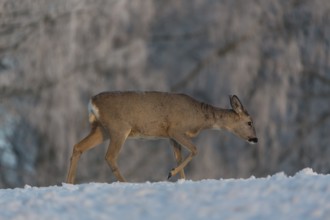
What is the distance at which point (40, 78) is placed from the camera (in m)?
18.8

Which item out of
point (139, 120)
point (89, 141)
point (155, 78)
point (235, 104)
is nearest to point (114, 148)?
point (89, 141)

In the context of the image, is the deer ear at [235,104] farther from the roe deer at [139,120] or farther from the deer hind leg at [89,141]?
the deer hind leg at [89,141]

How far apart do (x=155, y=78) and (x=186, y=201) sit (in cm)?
1272

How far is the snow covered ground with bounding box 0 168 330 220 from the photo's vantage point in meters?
5.94

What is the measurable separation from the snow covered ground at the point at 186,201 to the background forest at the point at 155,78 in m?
11.7

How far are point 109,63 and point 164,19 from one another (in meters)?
1.37

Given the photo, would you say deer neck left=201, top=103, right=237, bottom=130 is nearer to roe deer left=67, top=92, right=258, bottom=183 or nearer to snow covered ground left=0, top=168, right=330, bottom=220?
roe deer left=67, top=92, right=258, bottom=183

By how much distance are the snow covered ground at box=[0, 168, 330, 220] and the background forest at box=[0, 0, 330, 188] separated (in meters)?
11.7

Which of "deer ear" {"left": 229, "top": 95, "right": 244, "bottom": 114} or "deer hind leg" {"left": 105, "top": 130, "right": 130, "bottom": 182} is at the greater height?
"deer hind leg" {"left": 105, "top": 130, "right": 130, "bottom": 182}

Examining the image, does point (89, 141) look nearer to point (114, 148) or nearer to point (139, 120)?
point (114, 148)

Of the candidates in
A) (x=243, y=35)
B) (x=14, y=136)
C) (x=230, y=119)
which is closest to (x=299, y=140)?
(x=243, y=35)

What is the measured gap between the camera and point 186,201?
20.5 feet

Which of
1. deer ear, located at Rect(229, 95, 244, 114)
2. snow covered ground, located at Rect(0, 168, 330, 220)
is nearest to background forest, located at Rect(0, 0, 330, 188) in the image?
deer ear, located at Rect(229, 95, 244, 114)

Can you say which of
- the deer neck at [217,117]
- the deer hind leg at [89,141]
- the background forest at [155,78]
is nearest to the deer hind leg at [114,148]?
the deer hind leg at [89,141]
